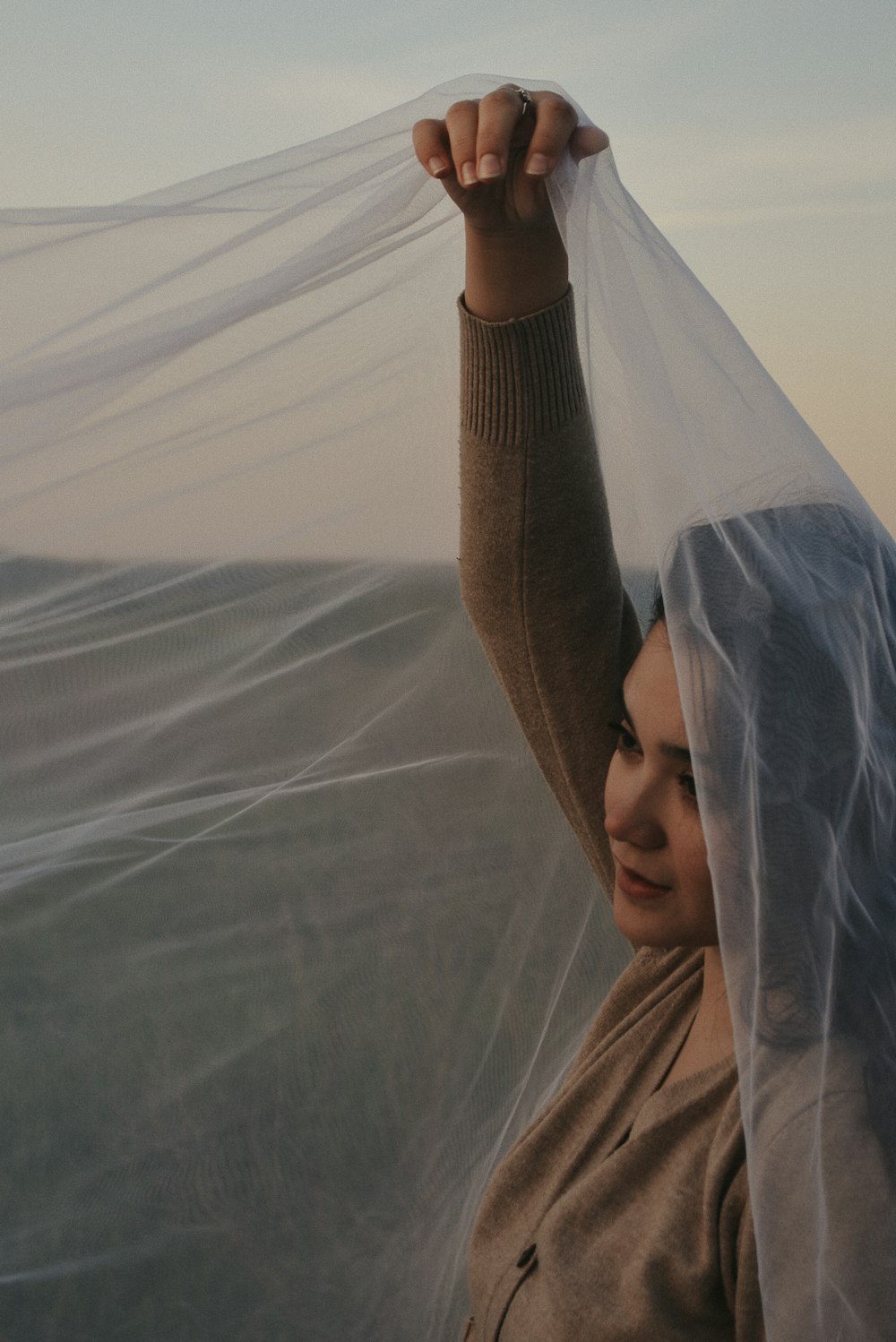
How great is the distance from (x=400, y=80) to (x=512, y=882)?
41.6 inches

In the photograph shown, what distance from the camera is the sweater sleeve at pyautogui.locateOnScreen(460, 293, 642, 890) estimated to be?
996mm

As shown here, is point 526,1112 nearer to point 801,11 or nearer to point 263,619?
point 263,619

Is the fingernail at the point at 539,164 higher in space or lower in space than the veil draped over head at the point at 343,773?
higher

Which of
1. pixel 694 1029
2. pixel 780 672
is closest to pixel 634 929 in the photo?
pixel 694 1029

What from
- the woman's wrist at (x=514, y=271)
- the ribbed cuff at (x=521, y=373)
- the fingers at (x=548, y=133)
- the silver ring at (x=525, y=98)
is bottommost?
the ribbed cuff at (x=521, y=373)

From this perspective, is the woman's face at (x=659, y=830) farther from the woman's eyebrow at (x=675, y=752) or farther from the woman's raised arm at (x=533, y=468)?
the woman's raised arm at (x=533, y=468)

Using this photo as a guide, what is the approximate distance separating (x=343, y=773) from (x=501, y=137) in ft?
2.32

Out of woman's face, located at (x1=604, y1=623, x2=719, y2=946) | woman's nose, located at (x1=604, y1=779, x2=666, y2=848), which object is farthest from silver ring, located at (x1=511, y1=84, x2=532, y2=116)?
woman's nose, located at (x1=604, y1=779, x2=666, y2=848)

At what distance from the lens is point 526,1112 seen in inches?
50.9

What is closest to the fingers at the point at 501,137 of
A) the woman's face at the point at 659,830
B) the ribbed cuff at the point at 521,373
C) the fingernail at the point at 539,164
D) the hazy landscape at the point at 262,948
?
the fingernail at the point at 539,164

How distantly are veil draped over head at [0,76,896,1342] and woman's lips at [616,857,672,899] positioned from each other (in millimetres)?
150

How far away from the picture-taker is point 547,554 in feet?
3.49

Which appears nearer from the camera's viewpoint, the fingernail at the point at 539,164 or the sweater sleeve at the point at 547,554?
the fingernail at the point at 539,164

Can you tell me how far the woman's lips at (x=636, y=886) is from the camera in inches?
35.1
